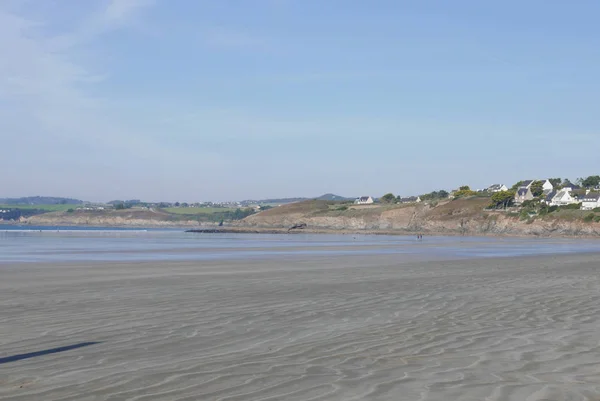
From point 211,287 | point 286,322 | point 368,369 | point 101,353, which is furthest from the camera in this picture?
point 211,287

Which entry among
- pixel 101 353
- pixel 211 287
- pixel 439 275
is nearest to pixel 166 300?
pixel 211 287

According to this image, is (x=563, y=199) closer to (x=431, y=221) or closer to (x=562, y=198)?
(x=562, y=198)

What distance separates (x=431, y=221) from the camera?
123 m

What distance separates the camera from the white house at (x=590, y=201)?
10806 centimetres

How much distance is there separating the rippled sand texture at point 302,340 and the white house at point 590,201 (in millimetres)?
95727

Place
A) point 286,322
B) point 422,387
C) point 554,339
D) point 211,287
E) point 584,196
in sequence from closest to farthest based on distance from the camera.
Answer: point 422,387, point 554,339, point 286,322, point 211,287, point 584,196

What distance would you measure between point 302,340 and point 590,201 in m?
111

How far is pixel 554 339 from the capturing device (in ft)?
32.6

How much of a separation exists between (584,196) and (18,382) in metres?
122

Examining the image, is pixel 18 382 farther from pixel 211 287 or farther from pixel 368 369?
pixel 211 287

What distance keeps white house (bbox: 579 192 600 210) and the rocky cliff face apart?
39.7 feet

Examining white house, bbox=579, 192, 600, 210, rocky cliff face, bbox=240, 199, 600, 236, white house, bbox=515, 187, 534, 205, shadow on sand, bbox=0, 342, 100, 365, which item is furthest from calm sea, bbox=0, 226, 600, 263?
white house, bbox=515, 187, 534, 205

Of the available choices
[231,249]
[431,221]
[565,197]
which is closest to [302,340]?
[231,249]

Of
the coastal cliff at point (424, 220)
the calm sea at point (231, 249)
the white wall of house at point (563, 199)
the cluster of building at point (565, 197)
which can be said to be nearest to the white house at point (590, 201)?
the cluster of building at point (565, 197)
